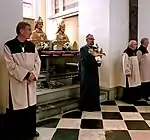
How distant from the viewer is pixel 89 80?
13.9 feet

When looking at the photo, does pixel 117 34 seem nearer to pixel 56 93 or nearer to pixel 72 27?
pixel 72 27

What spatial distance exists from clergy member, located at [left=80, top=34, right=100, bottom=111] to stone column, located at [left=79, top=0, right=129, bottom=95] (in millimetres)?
811

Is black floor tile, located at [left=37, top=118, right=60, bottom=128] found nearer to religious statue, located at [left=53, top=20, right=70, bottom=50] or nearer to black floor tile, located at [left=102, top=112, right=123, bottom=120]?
black floor tile, located at [left=102, top=112, right=123, bottom=120]

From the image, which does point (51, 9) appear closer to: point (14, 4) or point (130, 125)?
point (14, 4)

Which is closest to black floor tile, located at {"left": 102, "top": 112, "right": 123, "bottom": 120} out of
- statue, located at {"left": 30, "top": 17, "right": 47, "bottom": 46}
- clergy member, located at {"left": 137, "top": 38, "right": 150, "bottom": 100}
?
clergy member, located at {"left": 137, "top": 38, "right": 150, "bottom": 100}

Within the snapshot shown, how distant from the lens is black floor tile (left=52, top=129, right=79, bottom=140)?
3.02m

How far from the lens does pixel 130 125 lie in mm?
3535

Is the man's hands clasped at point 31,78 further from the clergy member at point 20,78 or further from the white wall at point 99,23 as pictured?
the white wall at point 99,23

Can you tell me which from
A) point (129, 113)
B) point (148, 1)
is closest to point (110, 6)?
point (148, 1)

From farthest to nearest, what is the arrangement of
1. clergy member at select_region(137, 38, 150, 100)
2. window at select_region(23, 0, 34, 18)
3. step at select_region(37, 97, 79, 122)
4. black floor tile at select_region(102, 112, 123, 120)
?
window at select_region(23, 0, 34, 18)
clergy member at select_region(137, 38, 150, 100)
black floor tile at select_region(102, 112, 123, 120)
step at select_region(37, 97, 79, 122)

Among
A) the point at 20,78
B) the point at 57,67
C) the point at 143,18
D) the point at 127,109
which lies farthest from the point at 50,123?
the point at 143,18

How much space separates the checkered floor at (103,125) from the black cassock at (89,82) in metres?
0.18

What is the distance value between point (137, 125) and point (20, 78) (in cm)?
187

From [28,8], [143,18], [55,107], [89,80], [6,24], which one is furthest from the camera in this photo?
[28,8]
